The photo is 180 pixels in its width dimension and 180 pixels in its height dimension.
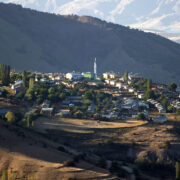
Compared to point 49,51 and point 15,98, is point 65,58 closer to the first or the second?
point 49,51

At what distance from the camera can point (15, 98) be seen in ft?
150

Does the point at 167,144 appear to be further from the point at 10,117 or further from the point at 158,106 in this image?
the point at 10,117

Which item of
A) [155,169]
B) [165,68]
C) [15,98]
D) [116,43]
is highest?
[116,43]

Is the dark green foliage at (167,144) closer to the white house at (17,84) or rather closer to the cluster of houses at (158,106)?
the cluster of houses at (158,106)

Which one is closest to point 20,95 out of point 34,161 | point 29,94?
point 29,94

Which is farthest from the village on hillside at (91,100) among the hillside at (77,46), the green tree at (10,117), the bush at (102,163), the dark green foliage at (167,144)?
the hillside at (77,46)

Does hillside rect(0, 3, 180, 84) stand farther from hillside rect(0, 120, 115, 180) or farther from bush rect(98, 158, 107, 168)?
bush rect(98, 158, 107, 168)

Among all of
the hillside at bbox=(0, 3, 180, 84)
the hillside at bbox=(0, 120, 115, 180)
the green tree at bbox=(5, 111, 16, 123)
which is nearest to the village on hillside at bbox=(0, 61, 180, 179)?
the green tree at bbox=(5, 111, 16, 123)

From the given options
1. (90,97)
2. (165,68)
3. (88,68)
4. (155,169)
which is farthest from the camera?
(88,68)

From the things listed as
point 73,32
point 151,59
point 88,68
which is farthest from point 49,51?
point 151,59

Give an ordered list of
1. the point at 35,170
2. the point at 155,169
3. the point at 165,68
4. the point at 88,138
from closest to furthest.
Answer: the point at 35,170 → the point at 155,169 → the point at 88,138 → the point at 165,68

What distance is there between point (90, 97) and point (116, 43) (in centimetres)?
9514

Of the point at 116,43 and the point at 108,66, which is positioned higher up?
the point at 116,43

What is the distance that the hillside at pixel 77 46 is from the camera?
115438 millimetres
